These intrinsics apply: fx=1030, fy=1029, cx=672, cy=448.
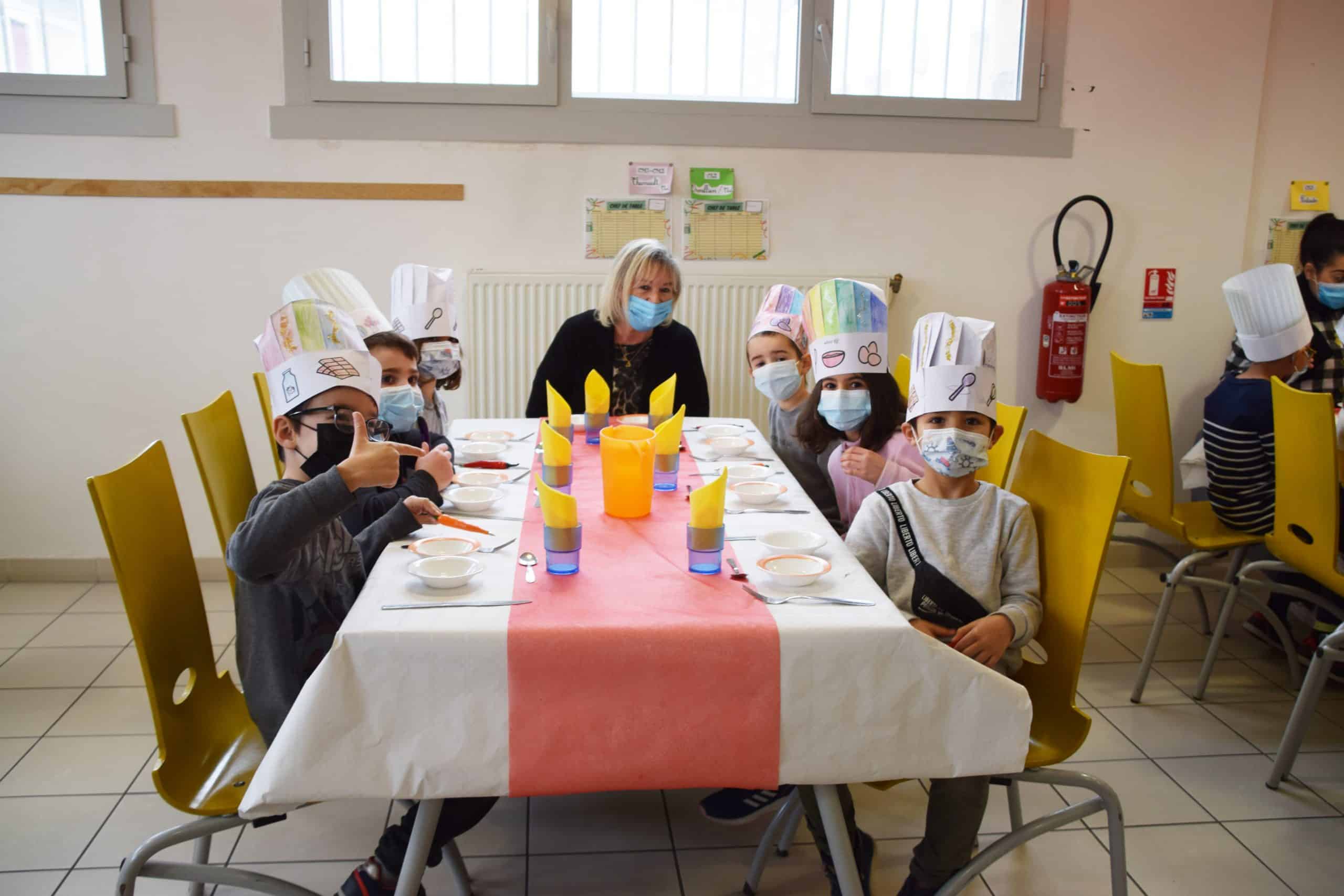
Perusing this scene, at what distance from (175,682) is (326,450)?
44 cm

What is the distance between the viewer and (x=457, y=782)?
1.39 m

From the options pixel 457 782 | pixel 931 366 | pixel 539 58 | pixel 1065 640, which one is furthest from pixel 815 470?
pixel 539 58

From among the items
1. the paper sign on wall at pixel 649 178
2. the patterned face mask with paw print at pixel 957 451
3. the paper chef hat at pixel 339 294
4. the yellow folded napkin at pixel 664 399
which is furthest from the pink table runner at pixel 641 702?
the paper sign on wall at pixel 649 178

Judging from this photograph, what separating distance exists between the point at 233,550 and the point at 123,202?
8.07 feet

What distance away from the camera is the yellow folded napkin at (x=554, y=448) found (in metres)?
2.18

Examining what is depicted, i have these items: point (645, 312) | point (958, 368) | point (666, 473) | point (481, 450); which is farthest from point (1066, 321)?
point (481, 450)

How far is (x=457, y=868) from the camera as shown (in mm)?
1986

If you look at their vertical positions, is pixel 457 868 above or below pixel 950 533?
below

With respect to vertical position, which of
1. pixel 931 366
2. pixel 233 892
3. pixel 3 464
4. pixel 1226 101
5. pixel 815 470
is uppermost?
pixel 1226 101

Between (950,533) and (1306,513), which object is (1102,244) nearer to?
(1306,513)

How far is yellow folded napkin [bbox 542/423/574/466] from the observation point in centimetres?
218

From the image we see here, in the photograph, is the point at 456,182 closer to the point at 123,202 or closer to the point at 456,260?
the point at 456,260

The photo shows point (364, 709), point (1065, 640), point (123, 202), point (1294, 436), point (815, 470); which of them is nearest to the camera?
point (364, 709)

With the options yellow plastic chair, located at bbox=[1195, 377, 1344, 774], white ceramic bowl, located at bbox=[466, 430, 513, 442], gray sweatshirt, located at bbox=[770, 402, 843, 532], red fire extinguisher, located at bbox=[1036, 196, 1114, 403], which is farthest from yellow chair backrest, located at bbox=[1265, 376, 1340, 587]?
white ceramic bowl, located at bbox=[466, 430, 513, 442]
